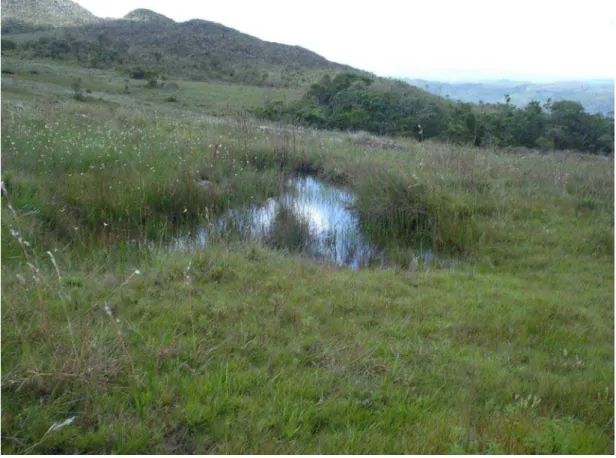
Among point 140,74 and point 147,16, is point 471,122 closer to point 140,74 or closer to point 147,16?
point 140,74

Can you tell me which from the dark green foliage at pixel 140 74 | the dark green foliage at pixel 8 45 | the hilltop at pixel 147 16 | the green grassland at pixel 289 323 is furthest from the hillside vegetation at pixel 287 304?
the hilltop at pixel 147 16

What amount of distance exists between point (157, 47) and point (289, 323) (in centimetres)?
6542

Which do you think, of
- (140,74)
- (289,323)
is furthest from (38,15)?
A: (289,323)

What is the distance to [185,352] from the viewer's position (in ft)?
11.8

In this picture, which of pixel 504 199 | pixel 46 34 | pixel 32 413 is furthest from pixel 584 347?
pixel 46 34

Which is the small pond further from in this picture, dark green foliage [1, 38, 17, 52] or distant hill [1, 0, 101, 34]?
dark green foliage [1, 38, 17, 52]

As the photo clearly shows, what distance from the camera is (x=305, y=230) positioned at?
7.80 meters

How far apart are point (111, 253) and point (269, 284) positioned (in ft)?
7.00

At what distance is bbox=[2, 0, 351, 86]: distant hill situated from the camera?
143 feet

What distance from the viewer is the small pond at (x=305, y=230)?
23.0 ft

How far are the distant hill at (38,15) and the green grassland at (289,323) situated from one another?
3355 cm

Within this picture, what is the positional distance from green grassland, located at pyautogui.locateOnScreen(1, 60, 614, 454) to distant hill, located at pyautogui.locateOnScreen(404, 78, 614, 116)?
1384 cm

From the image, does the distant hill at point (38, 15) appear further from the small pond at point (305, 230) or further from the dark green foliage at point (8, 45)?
the small pond at point (305, 230)

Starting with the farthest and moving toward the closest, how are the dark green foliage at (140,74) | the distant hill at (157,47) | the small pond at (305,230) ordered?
the distant hill at (157,47) → the dark green foliage at (140,74) → the small pond at (305,230)
